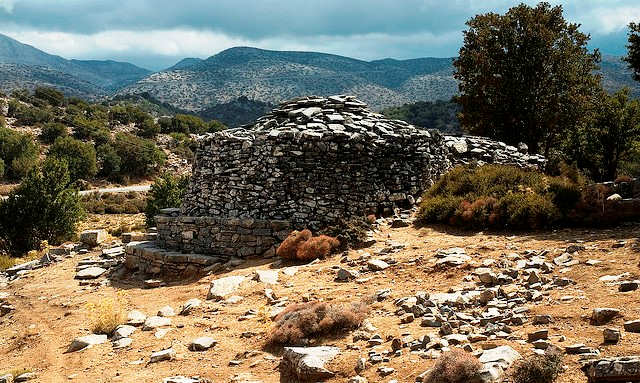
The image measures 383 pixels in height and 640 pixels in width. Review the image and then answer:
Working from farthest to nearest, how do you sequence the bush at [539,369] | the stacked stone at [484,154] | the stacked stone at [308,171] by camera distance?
the stacked stone at [484,154] → the stacked stone at [308,171] → the bush at [539,369]

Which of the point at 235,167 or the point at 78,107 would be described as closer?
the point at 235,167

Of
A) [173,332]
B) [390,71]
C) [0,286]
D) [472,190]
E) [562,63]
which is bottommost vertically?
[0,286]

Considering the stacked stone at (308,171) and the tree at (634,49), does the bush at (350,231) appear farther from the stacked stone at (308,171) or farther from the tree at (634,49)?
the tree at (634,49)

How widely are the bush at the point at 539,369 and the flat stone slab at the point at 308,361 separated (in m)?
2.02

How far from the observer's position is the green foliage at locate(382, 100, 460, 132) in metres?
67.9

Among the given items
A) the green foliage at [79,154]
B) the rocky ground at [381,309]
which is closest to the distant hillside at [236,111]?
the green foliage at [79,154]

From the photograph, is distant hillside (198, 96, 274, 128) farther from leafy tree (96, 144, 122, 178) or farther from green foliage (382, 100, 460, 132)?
leafy tree (96, 144, 122, 178)

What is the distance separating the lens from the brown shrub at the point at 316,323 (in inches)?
266

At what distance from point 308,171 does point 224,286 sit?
4035 millimetres

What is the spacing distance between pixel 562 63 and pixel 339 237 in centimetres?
1384

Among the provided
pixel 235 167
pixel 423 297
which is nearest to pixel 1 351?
pixel 235 167

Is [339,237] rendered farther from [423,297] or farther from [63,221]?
[63,221]

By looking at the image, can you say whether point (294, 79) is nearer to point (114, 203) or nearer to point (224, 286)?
point (114, 203)

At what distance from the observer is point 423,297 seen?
287 inches
